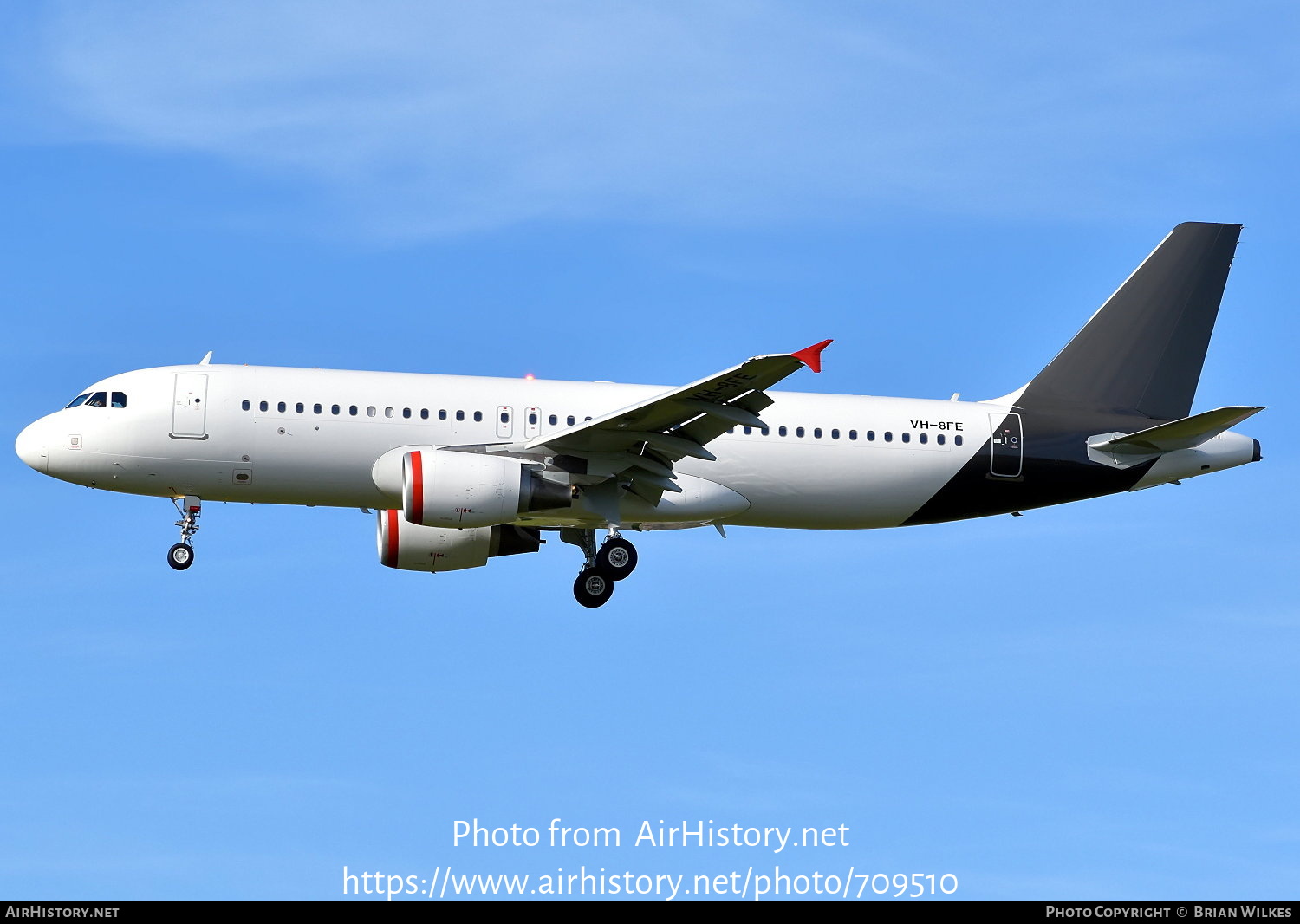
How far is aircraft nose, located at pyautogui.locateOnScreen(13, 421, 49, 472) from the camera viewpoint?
3538 cm

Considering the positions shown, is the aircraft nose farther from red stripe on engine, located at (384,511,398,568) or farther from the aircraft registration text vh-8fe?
red stripe on engine, located at (384,511,398,568)

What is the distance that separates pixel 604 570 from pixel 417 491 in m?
5.08

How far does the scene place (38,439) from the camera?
1396 inches

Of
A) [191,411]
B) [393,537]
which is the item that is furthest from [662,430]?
[191,411]

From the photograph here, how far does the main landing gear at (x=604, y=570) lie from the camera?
36.8 m

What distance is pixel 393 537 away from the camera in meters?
38.6

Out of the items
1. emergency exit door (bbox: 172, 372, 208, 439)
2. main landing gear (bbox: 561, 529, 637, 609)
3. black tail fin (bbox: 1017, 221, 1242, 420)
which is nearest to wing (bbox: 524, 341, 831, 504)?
main landing gear (bbox: 561, 529, 637, 609)

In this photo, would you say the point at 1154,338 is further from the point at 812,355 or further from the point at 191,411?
the point at 191,411

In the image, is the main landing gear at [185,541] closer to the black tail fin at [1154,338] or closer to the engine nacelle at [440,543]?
the engine nacelle at [440,543]
